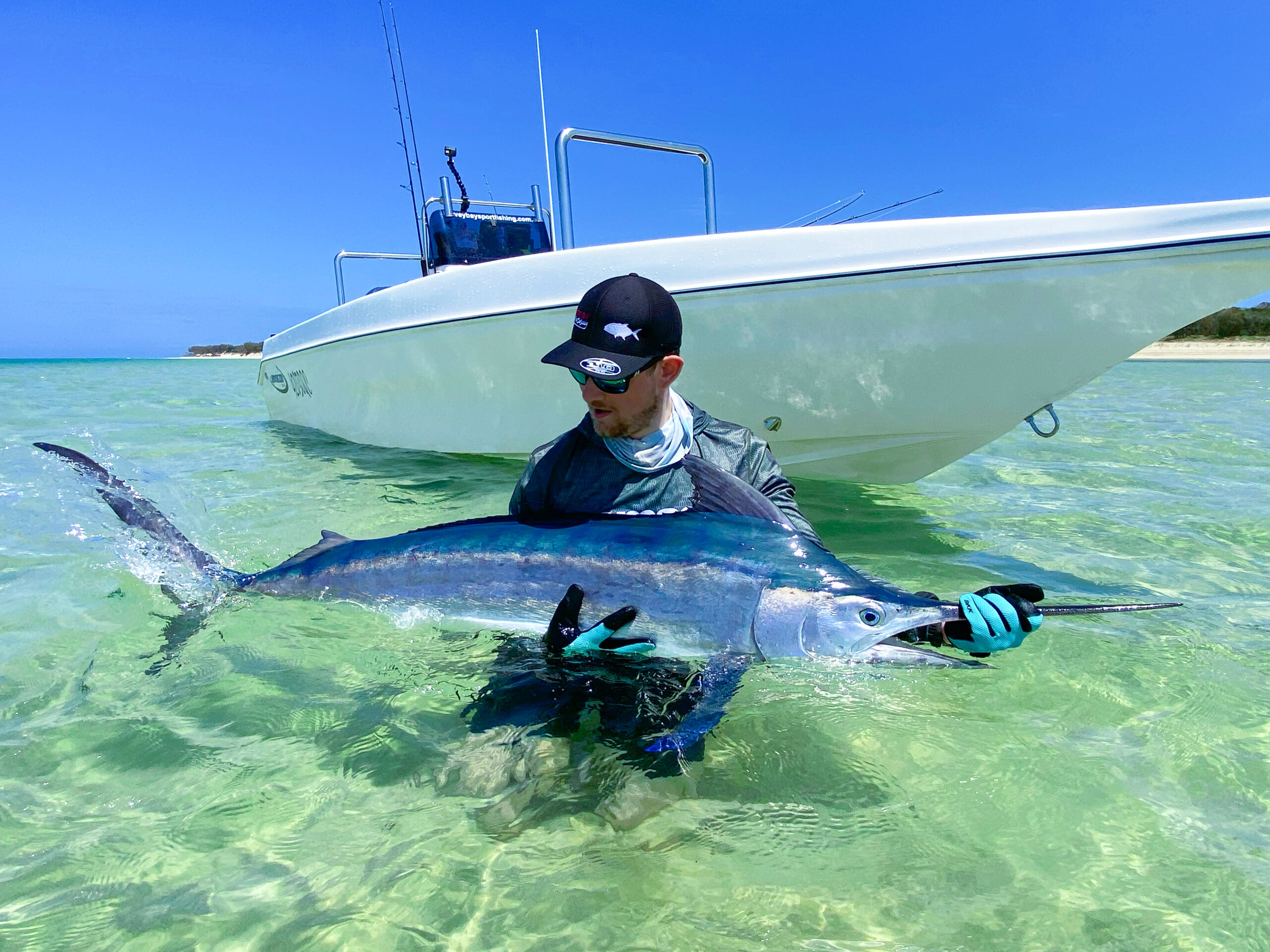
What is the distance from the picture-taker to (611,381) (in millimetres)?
2094

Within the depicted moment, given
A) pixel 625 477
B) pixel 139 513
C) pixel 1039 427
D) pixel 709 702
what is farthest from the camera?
pixel 1039 427

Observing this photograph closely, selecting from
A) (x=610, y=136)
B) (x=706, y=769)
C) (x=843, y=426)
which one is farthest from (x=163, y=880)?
(x=610, y=136)

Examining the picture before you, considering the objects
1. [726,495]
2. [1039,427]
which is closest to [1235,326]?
[1039,427]

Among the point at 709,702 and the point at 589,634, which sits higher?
the point at 589,634

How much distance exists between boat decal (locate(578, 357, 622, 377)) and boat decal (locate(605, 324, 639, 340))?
8cm

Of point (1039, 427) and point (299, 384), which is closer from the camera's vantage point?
point (1039, 427)

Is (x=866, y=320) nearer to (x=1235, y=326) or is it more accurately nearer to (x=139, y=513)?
(x=139, y=513)

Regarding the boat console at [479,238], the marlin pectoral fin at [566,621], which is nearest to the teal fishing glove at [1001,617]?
the marlin pectoral fin at [566,621]

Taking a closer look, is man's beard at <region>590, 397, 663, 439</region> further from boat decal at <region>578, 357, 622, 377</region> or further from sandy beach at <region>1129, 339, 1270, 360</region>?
sandy beach at <region>1129, 339, 1270, 360</region>

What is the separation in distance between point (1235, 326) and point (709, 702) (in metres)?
53.1

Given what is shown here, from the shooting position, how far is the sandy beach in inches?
1391

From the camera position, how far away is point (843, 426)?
435cm

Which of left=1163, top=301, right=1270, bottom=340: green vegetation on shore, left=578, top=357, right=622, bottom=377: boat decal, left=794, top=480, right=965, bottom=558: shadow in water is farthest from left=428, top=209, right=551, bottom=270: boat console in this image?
left=1163, top=301, right=1270, bottom=340: green vegetation on shore

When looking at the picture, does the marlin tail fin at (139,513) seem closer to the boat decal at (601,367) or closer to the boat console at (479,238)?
the boat decal at (601,367)
